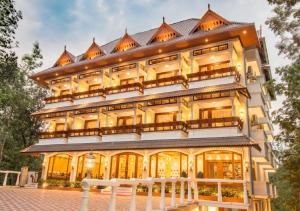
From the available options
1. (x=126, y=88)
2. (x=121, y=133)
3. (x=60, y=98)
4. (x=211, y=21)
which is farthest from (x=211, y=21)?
(x=60, y=98)

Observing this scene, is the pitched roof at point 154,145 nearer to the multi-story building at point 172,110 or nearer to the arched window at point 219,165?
the multi-story building at point 172,110

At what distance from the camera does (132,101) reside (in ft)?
76.1

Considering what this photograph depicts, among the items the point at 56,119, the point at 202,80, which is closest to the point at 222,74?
the point at 202,80

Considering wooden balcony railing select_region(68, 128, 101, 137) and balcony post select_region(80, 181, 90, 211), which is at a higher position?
wooden balcony railing select_region(68, 128, 101, 137)

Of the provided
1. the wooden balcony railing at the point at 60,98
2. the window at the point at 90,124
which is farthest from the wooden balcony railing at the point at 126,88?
the wooden balcony railing at the point at 60,98

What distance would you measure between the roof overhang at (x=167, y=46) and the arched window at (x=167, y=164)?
8.95 m

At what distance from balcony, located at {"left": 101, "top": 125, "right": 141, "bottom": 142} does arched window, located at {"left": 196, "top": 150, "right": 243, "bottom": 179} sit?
570 centimetres

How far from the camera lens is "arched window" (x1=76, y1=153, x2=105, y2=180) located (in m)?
24.5

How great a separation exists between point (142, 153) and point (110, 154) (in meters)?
3.36

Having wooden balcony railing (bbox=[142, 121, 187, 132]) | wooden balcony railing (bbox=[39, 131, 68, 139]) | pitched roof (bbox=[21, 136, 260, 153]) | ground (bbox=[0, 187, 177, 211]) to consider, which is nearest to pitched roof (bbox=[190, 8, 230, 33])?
wooden balcony railing (bbox=[142, 121, 187, 132])

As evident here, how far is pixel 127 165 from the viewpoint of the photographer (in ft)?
75.8

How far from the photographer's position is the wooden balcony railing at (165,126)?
20.7m

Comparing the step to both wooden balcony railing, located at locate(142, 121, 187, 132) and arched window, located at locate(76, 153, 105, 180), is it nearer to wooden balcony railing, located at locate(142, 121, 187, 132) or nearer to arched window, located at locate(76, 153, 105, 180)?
arched window, located at locate(76, 153, 105, 180)

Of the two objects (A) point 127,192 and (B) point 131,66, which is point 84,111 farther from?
(A) point 127,192
